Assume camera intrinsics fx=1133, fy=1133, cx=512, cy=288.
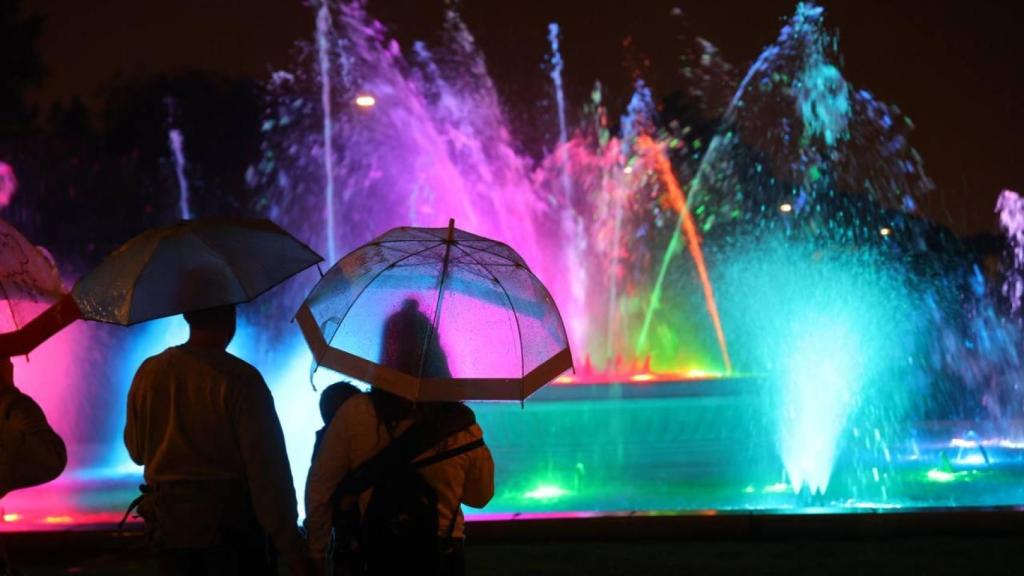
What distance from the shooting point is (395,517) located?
3150 mm

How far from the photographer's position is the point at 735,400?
36.0ft

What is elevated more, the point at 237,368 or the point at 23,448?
the point at 237,368

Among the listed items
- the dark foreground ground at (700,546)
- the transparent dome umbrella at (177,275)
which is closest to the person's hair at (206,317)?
the transparent dome umbrella at (177,275)

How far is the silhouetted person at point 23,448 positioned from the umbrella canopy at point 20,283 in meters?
0.37

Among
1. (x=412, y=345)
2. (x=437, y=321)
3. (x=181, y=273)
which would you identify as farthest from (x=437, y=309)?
(x=181, y=273)

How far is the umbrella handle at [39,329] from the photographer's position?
3.49 m

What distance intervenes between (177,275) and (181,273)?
0.01 m

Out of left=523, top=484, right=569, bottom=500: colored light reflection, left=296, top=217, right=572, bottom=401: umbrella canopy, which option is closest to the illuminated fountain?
left=523, top=484, right=569, bottom=500: colored light reflection

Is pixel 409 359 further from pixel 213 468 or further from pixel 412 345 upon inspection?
pixel 213 468

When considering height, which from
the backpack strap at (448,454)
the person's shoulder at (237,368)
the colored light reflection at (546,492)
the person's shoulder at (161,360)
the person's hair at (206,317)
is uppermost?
the person's hair at (206,317)

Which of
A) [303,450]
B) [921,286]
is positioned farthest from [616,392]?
[921,286]

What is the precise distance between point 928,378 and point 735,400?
44.2 feet

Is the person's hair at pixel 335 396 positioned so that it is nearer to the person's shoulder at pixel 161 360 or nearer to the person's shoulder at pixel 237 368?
the person's shoulder at pixel 237 368

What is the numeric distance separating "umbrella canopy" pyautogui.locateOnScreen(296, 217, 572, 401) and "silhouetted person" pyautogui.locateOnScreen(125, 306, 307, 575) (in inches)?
11.7
